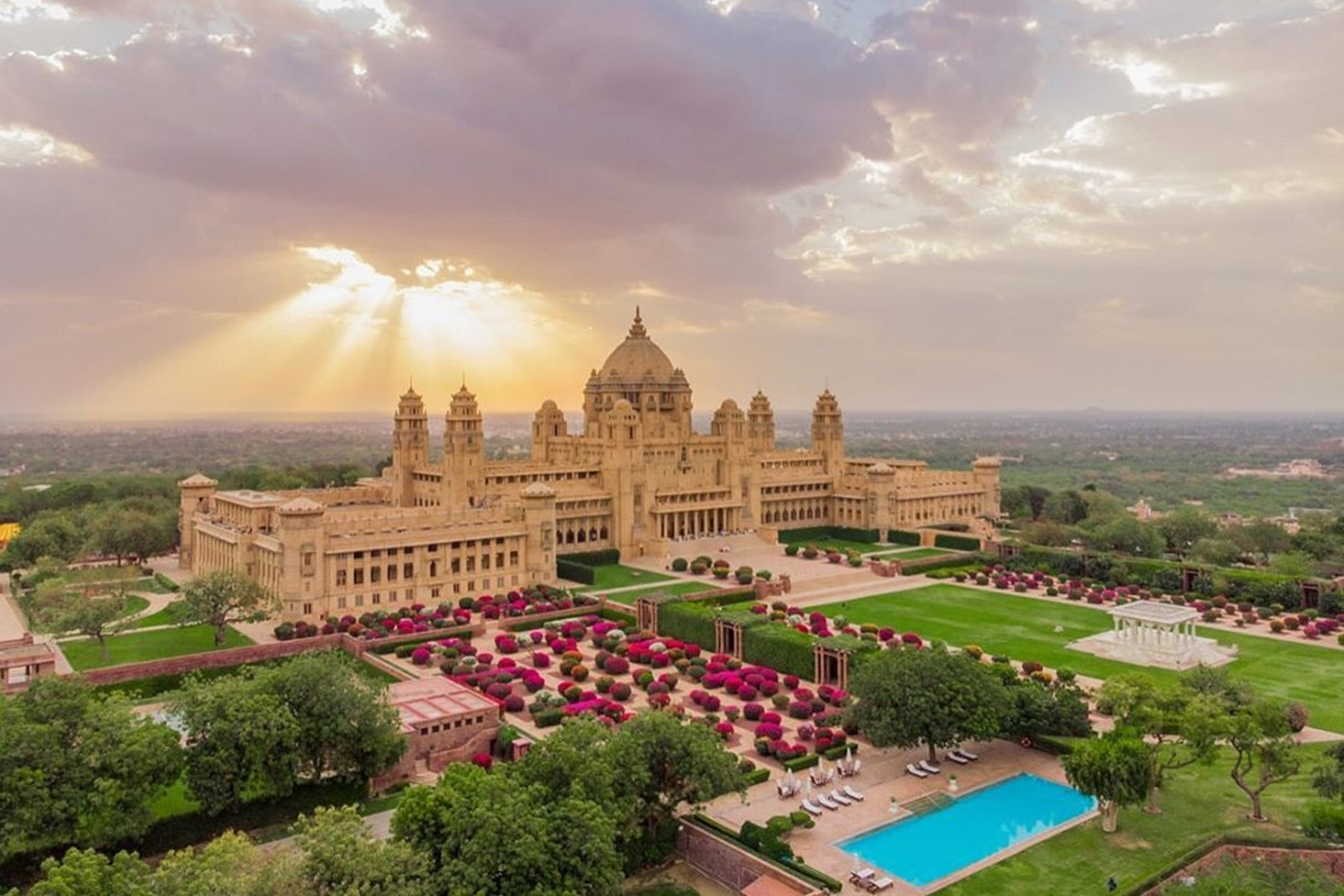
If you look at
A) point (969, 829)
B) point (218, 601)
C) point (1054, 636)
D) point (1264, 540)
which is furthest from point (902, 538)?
point (969, 829)

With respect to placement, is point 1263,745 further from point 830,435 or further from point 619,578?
point 830,435

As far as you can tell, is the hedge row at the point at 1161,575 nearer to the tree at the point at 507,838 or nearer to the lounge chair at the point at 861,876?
the lounge chair at the point at 861,876

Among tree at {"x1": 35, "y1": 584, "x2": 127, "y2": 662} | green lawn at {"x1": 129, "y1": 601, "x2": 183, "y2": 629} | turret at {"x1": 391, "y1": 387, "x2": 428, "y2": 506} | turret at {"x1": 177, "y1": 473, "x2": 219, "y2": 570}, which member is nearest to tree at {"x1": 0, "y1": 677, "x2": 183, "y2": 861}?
tree at {"x1": 35, "y1": 584, "x2": 127, "y2": 662}

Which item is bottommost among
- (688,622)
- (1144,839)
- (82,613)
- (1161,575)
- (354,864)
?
(1144,839)

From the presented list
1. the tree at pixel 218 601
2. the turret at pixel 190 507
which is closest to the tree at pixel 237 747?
the tree at pixel 218 601

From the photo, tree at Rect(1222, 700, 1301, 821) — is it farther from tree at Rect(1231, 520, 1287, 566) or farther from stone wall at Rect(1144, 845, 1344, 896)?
tree at Rect(1231, 520, 1287, 566)

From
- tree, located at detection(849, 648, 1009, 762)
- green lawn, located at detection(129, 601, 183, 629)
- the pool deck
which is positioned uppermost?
tree, located at detection(849, 648, 1009, 762)

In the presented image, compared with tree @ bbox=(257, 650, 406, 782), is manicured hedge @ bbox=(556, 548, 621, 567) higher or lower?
lower
